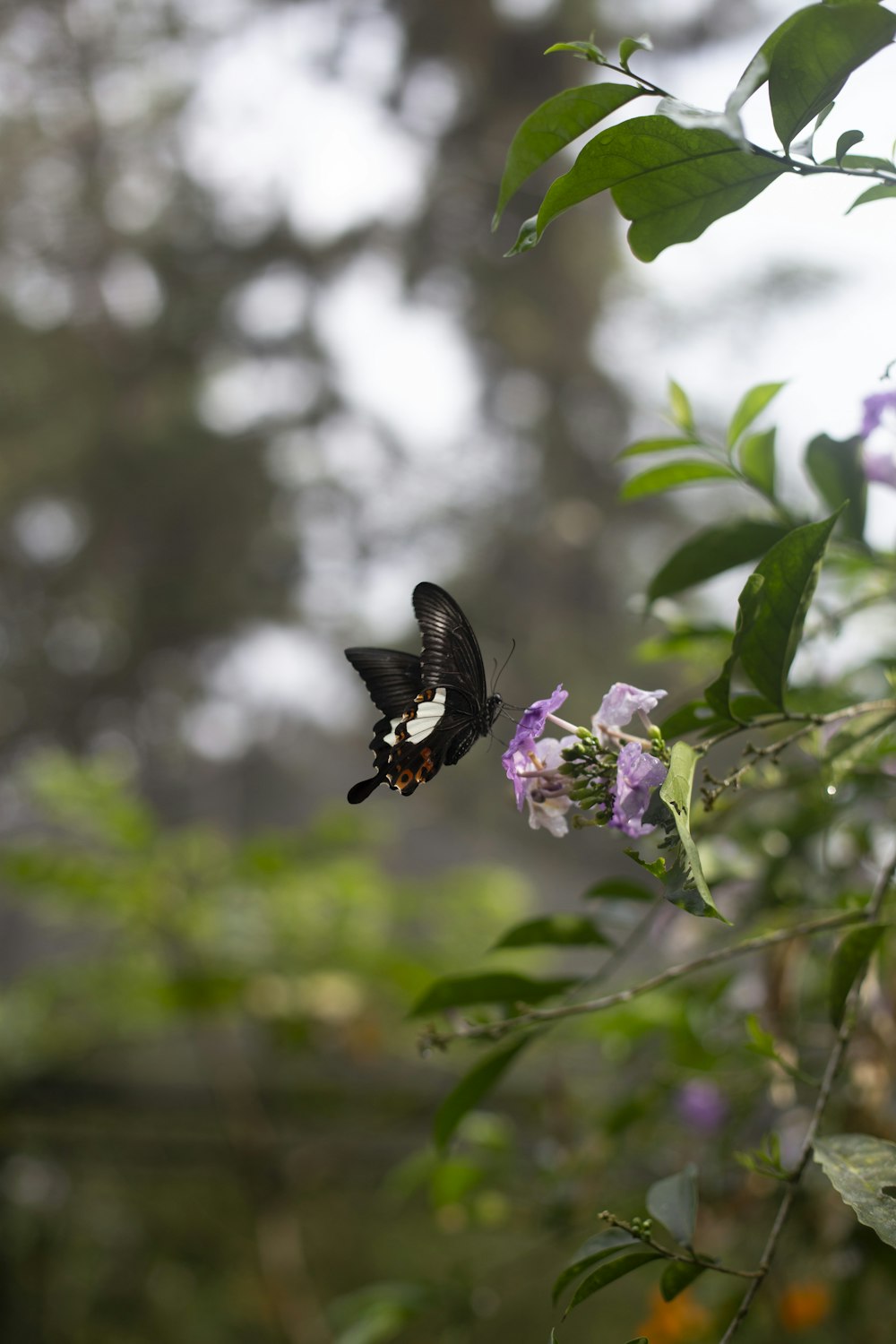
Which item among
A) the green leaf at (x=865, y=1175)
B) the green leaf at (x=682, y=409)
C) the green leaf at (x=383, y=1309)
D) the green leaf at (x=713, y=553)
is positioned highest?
the green leaf at (x=682, y=409)

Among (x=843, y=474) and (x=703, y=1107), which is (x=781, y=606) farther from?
(x=703, y=1107)

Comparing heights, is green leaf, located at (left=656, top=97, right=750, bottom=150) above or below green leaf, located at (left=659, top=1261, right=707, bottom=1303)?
above

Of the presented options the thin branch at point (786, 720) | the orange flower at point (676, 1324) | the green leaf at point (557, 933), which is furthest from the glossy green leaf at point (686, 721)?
the orange flower at point (676, 1324)

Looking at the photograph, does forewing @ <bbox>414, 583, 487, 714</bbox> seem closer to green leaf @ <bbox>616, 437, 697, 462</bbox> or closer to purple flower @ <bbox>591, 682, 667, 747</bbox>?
purple flower @ <bbox>591, 682, 667, 747</bbox>

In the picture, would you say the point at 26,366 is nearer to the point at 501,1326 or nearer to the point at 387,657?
the point at 501,1326

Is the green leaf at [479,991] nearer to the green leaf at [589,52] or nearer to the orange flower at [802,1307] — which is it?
the green leaf at [589,52]

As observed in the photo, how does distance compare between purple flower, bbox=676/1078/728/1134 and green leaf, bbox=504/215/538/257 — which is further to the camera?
purple flower, bbox=676/1078/728/1134

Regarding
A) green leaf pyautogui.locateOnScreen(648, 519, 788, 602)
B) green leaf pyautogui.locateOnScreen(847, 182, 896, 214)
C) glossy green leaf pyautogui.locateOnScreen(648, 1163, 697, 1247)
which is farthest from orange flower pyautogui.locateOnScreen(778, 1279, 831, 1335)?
green leaf pyautogui.locateOnScreen(847, 182, 896, 214)

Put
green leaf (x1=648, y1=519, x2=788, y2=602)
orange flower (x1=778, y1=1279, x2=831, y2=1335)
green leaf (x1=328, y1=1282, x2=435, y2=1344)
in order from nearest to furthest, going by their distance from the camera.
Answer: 1. green leaf (x1=648, y1=519, x2=788, y2=602)
2. green leaf (x1=328, y1=1282, x2=435, y2=1344)
3. orange flower (x1=778, y1=1279, x2=831, y2=1335)
